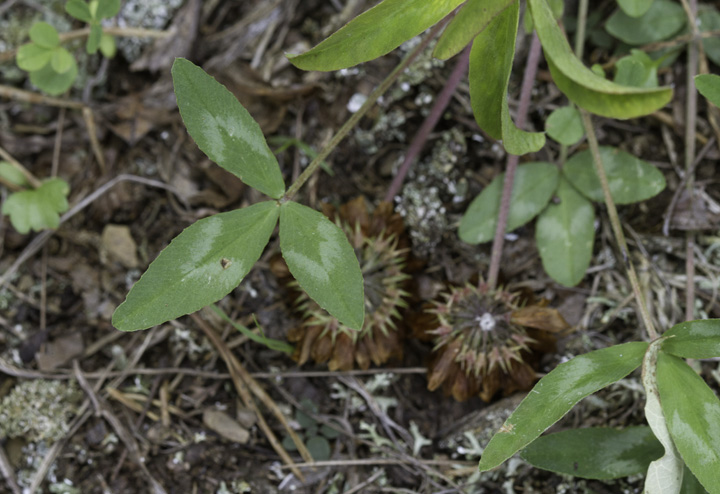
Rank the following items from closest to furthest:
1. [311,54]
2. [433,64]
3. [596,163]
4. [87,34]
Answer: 1. [311,54]
2. [596,163]
3. [433,64]
4. [87,34]

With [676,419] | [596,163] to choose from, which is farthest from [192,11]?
[676,419]

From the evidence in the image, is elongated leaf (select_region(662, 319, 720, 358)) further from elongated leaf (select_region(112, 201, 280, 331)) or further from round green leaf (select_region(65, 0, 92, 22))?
round green leaf (select_region(65, 0, 92, 22))

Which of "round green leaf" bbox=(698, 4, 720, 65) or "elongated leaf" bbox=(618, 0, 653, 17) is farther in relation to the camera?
"round green leaf" bbox=(698, 4, 720, 65)

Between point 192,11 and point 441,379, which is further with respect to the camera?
point 192,11

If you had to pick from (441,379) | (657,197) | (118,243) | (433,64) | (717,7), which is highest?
(717,7)

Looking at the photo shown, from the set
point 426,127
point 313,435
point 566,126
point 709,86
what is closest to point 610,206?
point 566,126

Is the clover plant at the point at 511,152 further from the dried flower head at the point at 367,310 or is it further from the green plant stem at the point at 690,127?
the green plant stem at the point at 690,127

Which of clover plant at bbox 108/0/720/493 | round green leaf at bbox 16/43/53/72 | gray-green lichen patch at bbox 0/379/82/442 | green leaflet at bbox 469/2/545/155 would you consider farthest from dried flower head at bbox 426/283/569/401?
round green leaf at bbox 16/43/53/72

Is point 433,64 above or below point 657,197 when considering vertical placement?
above

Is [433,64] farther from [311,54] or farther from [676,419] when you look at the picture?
[676,419]
